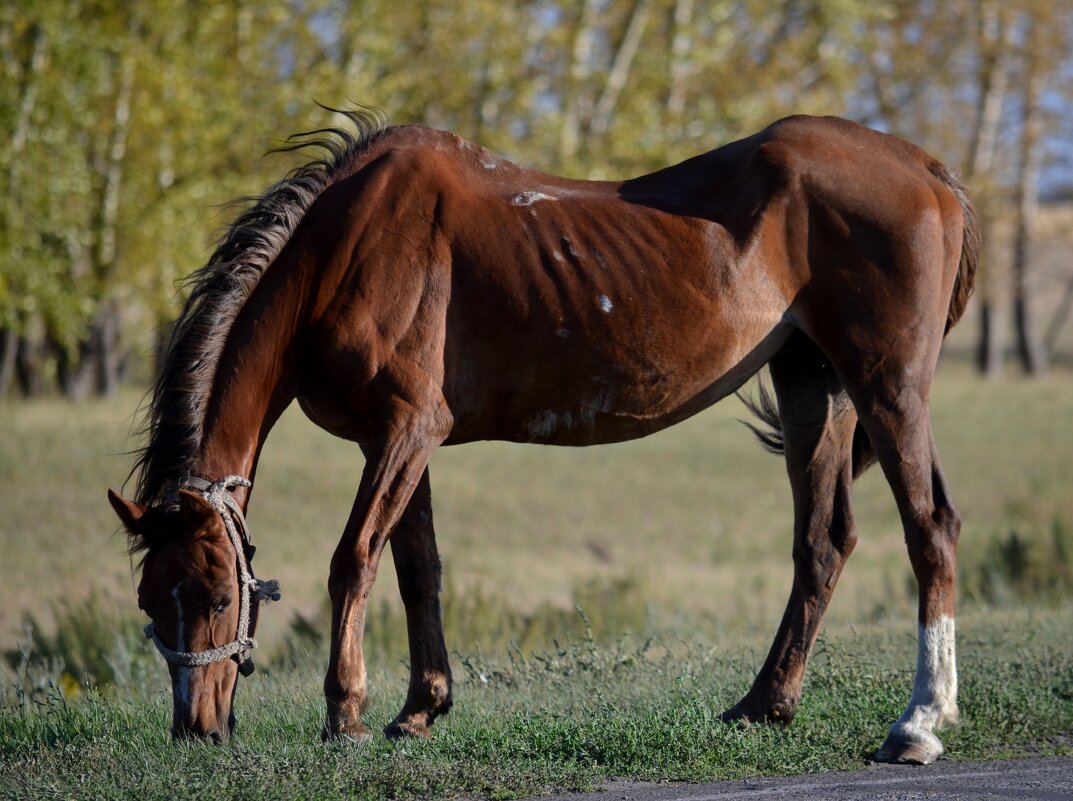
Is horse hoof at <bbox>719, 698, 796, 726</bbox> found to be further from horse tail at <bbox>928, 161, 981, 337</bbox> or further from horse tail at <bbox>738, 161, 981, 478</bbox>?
horse tail at <bbox>928, 161, 981, 337</bbox>

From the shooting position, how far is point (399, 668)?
28.3 feet

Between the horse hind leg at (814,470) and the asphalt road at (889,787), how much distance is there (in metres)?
0.99

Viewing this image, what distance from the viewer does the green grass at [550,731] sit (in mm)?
4453

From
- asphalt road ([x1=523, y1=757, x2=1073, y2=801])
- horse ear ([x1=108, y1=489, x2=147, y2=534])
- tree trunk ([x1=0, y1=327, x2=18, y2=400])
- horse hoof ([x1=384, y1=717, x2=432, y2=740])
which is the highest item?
tree trunk ([x1=0, y1=327, x2=18, y2=400])

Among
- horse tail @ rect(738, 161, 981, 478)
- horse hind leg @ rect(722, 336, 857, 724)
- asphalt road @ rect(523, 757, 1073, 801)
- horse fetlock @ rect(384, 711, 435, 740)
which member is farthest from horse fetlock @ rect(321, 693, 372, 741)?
horse tail @ rect(738, 161, 981, 478)

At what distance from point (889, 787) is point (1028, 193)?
3209 cm

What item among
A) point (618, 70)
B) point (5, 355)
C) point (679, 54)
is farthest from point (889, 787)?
point (618, 70)

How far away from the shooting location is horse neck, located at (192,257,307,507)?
4910mm

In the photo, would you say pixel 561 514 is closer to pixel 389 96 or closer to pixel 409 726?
pixel 389 96

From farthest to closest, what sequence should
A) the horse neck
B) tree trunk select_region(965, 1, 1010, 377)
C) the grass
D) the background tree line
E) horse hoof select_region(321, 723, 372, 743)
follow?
tree trunk select_region(965, 1, 1010, 377) < the background tree line < the grass < the horse neck < horse hoof select_region(321, 723, 372, 743)

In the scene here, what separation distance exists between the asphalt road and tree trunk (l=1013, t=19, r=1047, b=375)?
29796 millimetres

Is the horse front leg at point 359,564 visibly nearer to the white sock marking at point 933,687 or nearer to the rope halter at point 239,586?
the rope halter at point 239,586

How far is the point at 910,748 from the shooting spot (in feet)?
16.1

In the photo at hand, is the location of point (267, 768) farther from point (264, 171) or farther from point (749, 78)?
point (749, 78)
